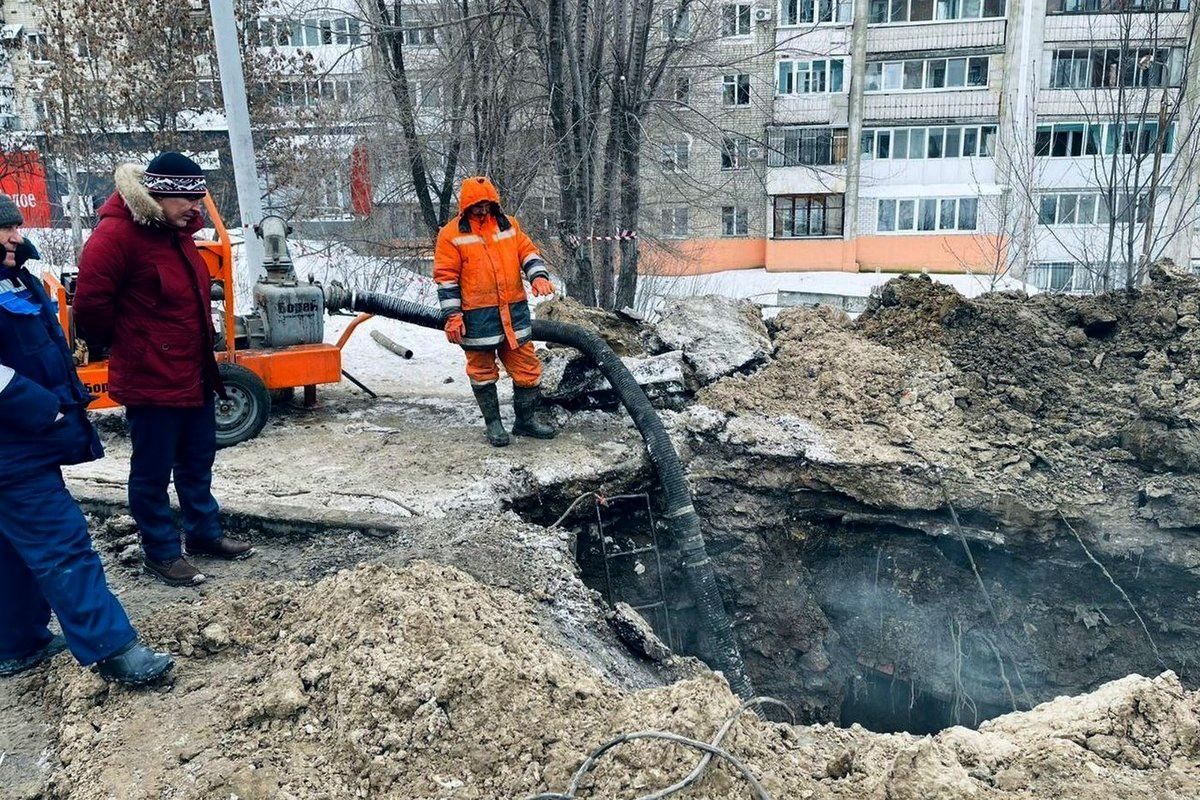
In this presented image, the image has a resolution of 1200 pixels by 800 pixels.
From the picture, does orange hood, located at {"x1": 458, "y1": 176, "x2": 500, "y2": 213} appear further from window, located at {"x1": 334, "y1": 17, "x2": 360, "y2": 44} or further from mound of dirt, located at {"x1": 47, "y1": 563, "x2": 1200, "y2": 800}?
window, located at {"x1": 334, "y1": 17, "x2": 360, "y2": 44}

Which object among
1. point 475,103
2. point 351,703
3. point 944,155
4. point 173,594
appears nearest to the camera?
point 351,703

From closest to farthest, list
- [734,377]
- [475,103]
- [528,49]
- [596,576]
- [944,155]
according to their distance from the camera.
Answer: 1. [596,576]
2. [734,377]
3. [528,49]
4. [475,103]
5. [944,155]

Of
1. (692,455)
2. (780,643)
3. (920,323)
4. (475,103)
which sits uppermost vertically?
(475,103)

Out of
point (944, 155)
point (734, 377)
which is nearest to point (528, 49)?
point (734, 377)

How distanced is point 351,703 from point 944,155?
2422cm

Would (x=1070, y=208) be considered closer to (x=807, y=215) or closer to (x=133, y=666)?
(x=807, y=215)

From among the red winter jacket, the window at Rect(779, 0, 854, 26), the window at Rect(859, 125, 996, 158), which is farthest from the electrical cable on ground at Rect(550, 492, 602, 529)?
the window at Rect(859, 125, 996, 158)

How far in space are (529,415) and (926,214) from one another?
21104mm

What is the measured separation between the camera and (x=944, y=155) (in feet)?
77.2

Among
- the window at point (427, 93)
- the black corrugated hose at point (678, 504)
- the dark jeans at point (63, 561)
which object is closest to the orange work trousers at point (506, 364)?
the black corrugated hose at point (678, 504)

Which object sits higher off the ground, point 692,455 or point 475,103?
point 475,103

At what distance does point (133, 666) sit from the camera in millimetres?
3049

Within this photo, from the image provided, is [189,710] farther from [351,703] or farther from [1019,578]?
[1019,578]

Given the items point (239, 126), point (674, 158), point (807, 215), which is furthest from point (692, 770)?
point (807, 215)
